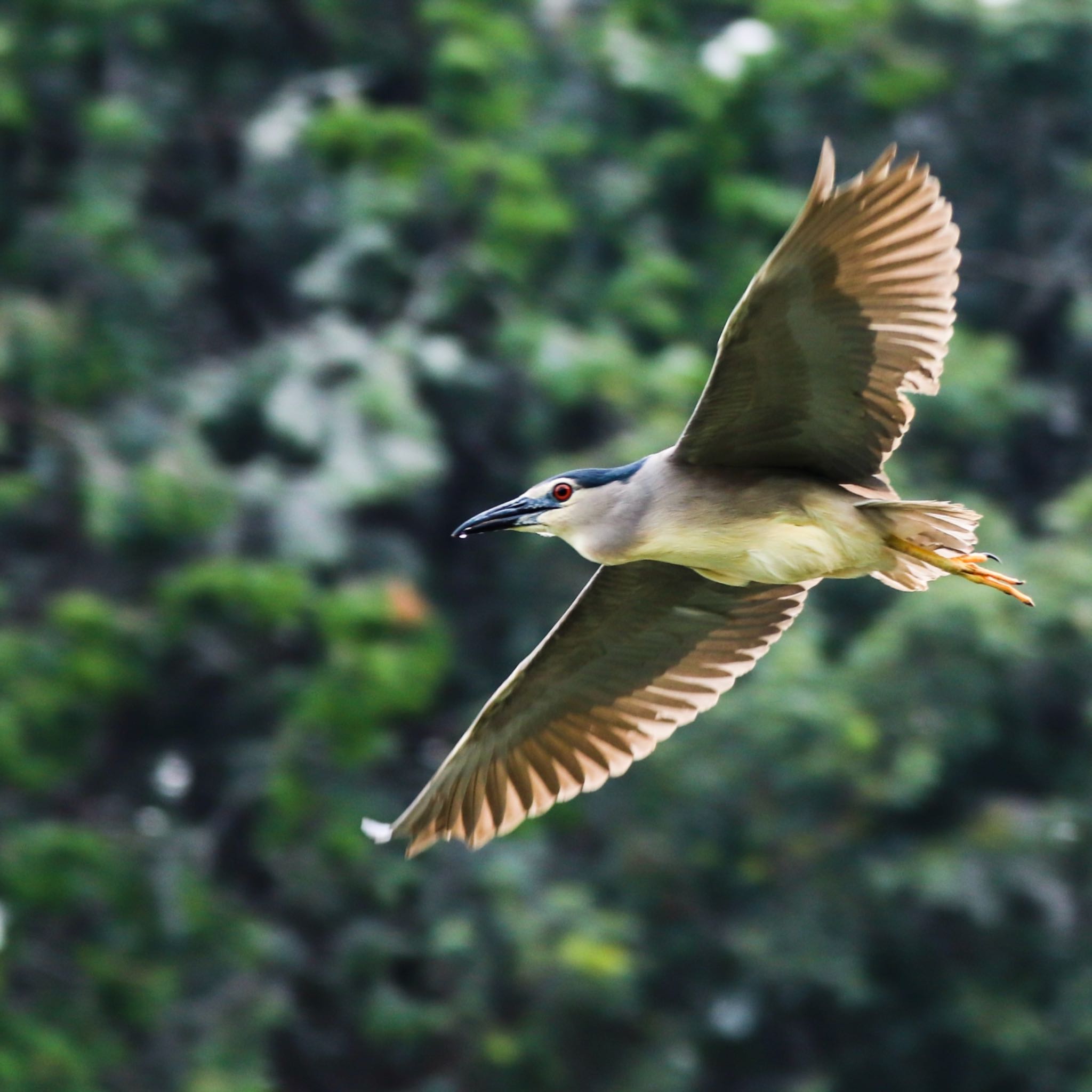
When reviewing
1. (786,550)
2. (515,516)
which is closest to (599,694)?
(515,516)

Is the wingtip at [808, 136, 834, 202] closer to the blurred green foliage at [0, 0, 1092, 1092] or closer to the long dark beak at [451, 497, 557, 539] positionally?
the long dark beak at [451, 497, 557, 539]

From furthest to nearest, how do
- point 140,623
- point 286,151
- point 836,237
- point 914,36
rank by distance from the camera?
point 914,36
point 286,151
point 140,623
point 836,237

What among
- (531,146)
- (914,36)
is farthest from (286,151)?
(914,36)

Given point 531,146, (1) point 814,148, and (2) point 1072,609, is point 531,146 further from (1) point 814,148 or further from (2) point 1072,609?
(2) point 1072,609

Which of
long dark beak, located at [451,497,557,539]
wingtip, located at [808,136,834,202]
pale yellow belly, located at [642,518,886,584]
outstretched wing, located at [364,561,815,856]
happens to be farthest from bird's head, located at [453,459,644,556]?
wingtip, located at [808,136,834,202]

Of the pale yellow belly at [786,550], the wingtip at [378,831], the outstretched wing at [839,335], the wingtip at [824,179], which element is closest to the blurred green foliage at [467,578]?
the wingtip at [378,831]

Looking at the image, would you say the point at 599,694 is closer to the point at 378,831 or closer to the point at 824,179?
the point at 378,831

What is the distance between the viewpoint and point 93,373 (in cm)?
980

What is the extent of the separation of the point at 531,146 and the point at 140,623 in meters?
3.26

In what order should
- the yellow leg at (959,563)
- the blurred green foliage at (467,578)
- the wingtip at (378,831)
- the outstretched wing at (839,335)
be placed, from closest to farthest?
the outstretched wing at (839,335), the yellow leg at (959,563), the wingtip at (378,831), the blurred green foliage at (467,578)

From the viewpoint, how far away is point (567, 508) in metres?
5.05

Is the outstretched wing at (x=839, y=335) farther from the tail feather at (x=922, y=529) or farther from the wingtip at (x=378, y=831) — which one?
the wingtip at (x=378, y=831)

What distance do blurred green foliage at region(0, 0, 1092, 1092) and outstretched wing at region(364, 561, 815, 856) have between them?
314 centimetres

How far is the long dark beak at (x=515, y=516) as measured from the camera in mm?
5078
